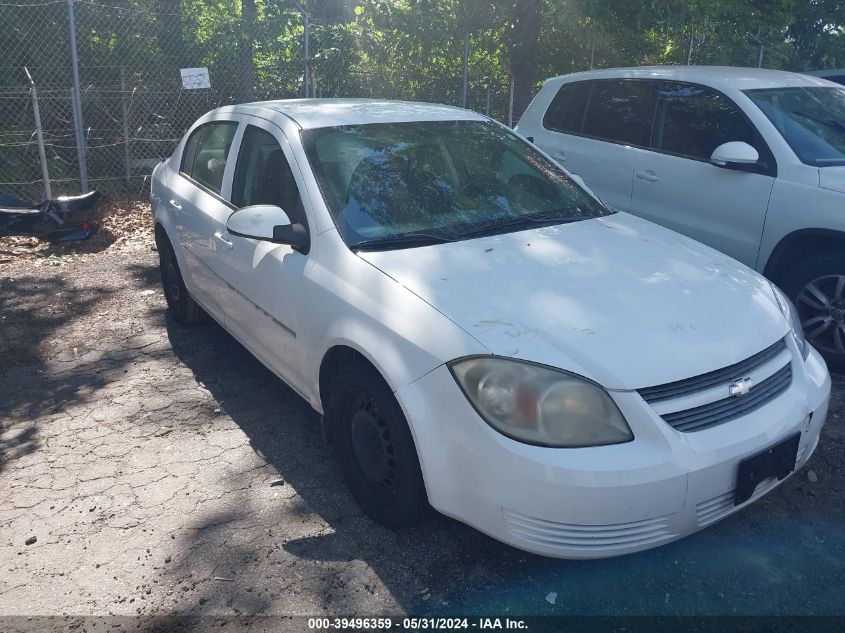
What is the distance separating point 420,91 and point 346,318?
31.1 ft

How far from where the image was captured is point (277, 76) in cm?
1078

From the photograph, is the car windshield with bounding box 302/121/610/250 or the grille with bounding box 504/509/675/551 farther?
the car windshield with bounding box 302/121/610/250

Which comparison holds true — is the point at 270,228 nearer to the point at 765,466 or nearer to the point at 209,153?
the point at 209,153

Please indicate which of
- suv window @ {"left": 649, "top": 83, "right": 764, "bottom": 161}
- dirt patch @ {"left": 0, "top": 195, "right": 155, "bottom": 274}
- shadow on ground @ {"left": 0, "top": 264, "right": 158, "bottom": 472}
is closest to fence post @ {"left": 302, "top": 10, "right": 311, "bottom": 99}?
dirt patch @ {"left": 0, "top": 195, "right": 155, "bottom": 274}

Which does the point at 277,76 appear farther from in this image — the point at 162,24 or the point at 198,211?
the point at 198,211

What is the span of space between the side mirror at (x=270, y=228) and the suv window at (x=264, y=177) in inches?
4.8

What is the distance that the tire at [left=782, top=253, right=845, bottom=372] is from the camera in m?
4.57

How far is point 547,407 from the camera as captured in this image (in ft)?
8.53

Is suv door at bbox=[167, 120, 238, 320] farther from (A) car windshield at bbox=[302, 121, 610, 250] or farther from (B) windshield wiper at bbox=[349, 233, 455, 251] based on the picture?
(B) windshield wiper at bbox=[349, 233, 455, 251]

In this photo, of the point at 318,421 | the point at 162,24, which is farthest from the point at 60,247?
the point at 318,421

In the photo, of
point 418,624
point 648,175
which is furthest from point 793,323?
point 648,175

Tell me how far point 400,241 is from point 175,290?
275cm

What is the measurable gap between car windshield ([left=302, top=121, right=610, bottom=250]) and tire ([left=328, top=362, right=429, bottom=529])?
2.11 ft

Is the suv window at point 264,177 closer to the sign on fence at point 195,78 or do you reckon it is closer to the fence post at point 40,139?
the fence post at point 40,139
